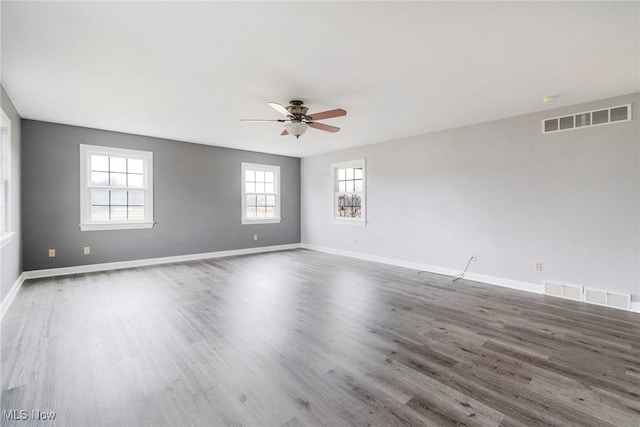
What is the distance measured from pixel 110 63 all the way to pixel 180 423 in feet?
9.91

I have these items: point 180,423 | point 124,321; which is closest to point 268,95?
point 124,321

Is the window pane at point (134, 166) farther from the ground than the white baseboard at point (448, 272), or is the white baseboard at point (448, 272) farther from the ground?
the window pane at point (134, 166)

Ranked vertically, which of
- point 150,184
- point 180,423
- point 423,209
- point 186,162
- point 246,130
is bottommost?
point 180,423

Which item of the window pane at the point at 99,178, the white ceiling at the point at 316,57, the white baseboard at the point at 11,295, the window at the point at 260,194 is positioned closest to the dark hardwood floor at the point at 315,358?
the white baseboard at the point at 11,295

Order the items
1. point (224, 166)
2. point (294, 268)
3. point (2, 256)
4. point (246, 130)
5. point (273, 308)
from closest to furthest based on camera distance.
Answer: point (2, 256), point (273, 308), point (246, 130), point (294, 268), point (224, 166)

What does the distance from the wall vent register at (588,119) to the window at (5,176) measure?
22.1 ft

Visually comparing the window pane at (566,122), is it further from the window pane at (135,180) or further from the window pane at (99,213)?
the window pane at (99,213)

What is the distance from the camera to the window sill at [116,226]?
5.07m

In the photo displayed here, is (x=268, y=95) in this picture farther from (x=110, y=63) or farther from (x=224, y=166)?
(x=224, y=166)

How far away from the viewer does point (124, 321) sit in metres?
2.98

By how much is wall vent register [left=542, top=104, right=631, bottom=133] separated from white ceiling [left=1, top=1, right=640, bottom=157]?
0.21m

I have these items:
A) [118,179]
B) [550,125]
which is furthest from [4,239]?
[550,125]

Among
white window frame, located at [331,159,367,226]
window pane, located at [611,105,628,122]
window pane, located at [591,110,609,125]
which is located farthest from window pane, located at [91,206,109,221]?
window pane, located at [611,105,628,122]

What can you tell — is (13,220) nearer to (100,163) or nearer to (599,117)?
(100,163)
